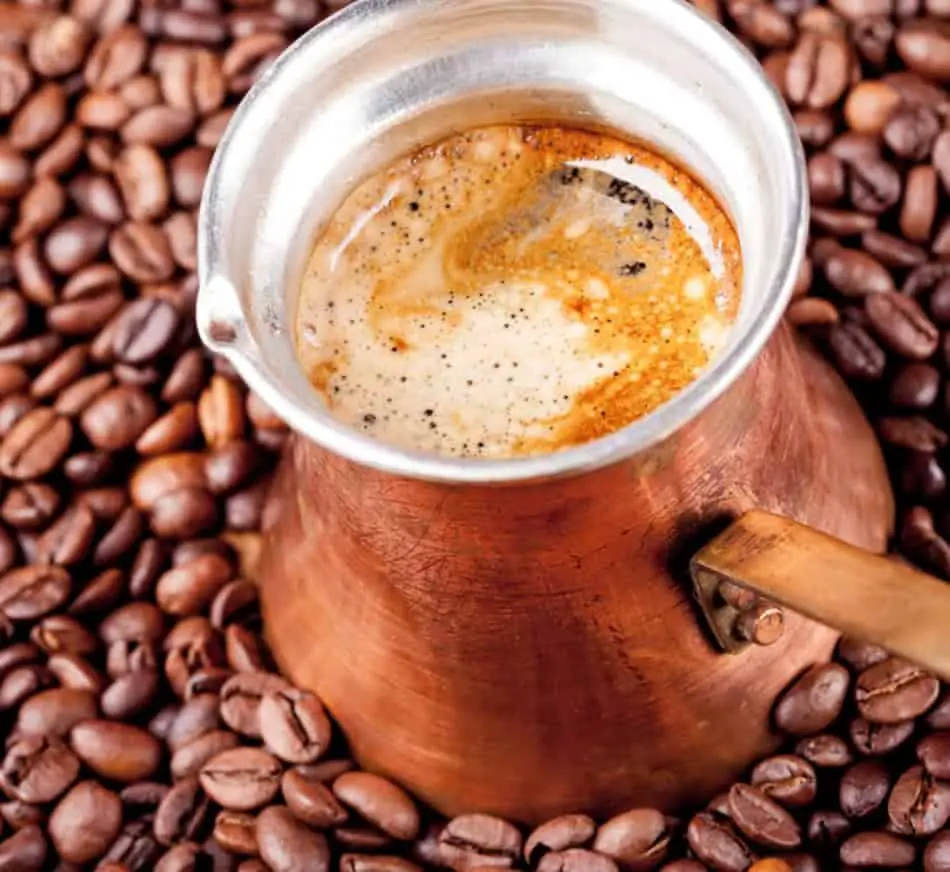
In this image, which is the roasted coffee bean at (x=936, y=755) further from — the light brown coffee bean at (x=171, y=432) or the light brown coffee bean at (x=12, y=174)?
the light brown coffee bean at (x=12, y=174)

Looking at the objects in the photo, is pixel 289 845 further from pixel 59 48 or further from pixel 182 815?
pixel 59 48

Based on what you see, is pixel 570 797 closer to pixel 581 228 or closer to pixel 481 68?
pixel 581 228

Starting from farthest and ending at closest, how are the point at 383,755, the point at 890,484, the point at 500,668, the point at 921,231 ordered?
the point at 921,231 → the point at 890,484 → the point at 383,755 → the point at 500,668

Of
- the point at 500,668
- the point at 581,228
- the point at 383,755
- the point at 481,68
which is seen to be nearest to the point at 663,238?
the point at 581,228

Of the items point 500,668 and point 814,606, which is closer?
point 814,606

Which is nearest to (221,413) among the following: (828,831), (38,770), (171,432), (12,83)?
(171,432)

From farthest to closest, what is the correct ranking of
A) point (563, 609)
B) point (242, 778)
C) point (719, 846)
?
point (242, 778)
point (719, 846)
point (563, 609)

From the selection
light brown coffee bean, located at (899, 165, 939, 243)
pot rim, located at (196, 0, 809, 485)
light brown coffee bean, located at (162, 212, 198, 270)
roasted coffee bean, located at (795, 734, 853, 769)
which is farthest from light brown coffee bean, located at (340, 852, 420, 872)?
light brown coffee bean, located at (899, 165, 939, 243)
